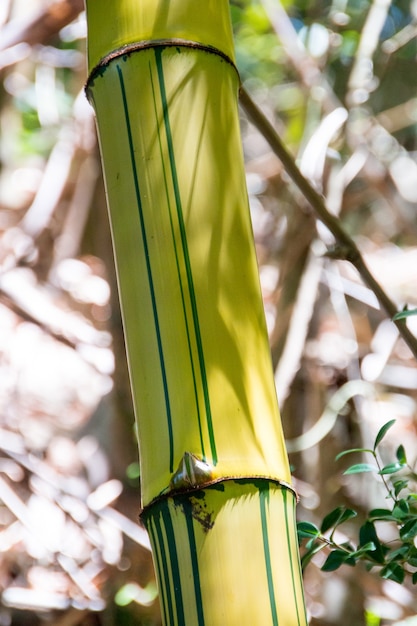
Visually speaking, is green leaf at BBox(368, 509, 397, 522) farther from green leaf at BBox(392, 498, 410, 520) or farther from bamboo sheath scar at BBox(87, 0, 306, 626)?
bamboo sheath scar at BBox(87, 0, 306, 626)

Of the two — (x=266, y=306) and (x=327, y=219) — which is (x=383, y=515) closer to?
(x=327, y=219)

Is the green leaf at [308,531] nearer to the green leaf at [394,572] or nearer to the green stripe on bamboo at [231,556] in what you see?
the green leaf at [394,572]

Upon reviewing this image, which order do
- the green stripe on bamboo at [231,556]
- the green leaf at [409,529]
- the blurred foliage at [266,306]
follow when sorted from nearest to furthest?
the green stripe on bamboo at [231,556] < the green leaf at [409,529] < the blurred foliage at [266,306]

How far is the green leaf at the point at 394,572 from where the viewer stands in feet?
1.95

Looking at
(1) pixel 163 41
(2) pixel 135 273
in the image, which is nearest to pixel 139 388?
(2) pixel 135 273

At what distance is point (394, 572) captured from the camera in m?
0.60

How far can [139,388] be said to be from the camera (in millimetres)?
462

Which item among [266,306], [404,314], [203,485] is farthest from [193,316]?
[266,306]

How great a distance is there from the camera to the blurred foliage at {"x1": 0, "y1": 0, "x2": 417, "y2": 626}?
4.17 ft

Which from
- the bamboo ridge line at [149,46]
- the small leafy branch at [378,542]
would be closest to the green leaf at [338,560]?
the small leafy branch at [378,542]

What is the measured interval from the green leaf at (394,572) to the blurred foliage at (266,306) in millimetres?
553

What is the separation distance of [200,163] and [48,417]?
113 cm

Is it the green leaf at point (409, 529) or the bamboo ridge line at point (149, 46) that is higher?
the bamboo ridge line at point (149, 46)

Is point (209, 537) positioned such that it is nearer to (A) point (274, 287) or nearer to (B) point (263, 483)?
(B) point (263, 483)
